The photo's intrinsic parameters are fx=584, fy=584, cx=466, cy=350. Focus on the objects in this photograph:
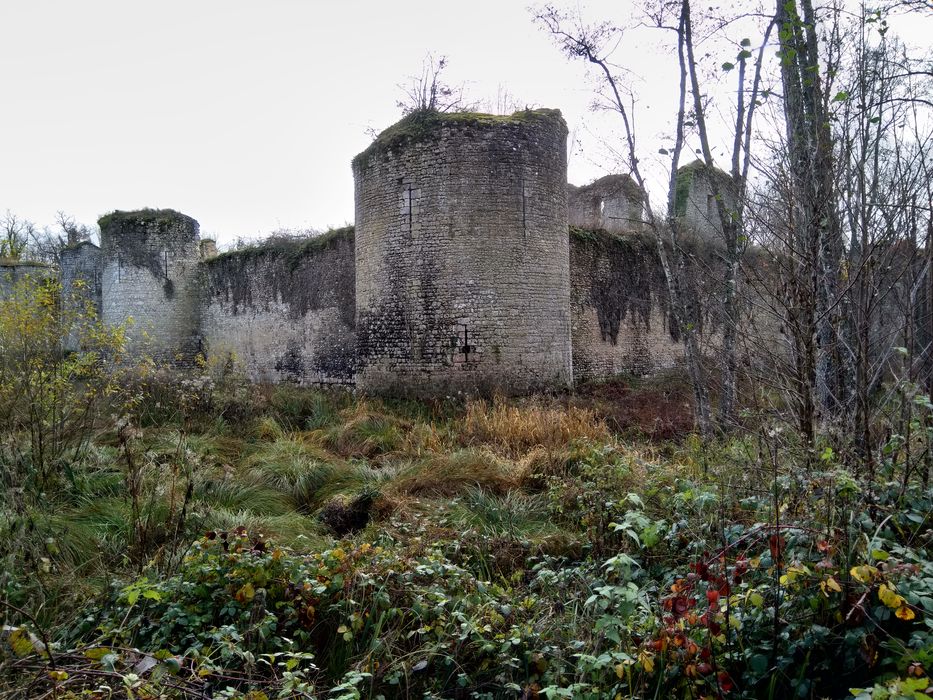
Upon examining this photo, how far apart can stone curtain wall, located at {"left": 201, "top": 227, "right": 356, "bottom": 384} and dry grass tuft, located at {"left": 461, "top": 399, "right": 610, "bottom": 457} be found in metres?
6.47

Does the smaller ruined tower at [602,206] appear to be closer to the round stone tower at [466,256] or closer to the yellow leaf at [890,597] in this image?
the round stone tower at [466,256]

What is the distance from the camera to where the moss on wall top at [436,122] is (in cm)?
1021

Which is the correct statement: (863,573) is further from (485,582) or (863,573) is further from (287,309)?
(287,309)

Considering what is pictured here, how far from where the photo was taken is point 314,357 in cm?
1505

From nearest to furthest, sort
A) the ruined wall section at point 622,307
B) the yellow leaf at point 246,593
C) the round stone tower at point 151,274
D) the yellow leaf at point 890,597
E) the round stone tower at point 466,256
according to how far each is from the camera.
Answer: the yellow leaf at point 890,597 < the yellow leaf at point 246,593 < the round stone tower at point 466,256 < the ruined wall section at point 622,307 < the round stone tower at point 151,274

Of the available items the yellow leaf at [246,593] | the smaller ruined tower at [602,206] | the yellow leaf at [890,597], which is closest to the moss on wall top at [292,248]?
the smaller ruined tower at [602,206]

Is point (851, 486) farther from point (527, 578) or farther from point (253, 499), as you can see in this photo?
point (253, 499)

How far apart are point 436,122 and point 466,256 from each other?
243cm

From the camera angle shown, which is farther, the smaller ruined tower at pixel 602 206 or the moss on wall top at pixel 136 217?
the smaller ruined tower at pixel 602 206

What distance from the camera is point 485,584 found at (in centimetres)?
325

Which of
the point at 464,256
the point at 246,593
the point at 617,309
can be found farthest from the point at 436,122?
the point at 246,593

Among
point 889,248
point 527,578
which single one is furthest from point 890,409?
point 527,578

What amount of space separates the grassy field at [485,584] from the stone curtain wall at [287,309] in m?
8.58

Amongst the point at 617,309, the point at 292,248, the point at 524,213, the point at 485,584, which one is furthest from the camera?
the point at 292,248
